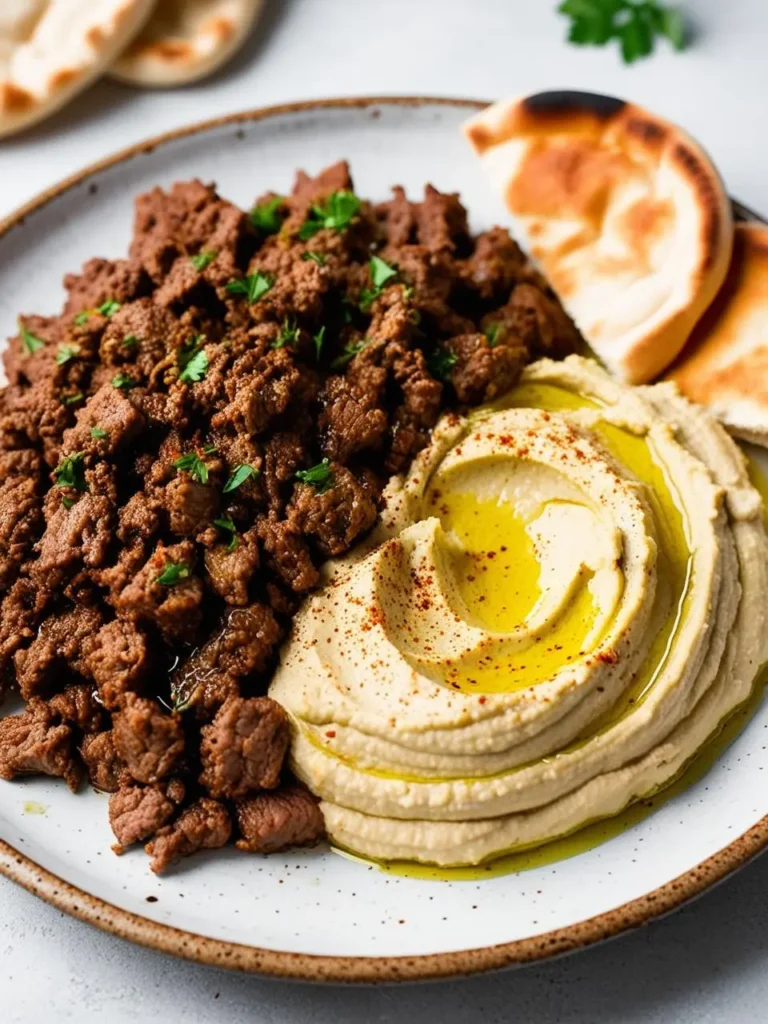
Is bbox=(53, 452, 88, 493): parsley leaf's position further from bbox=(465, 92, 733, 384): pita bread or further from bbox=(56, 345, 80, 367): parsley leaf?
bbox=(465, 92, 733, 384): pita bread

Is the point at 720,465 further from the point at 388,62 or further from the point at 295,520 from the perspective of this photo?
the point at 388,62

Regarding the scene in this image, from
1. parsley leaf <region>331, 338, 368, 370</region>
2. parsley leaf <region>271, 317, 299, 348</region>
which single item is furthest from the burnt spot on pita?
parsley leaf <region>271, 317, 299, 348</region>

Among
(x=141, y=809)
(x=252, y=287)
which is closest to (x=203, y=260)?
(x=252, y=287)

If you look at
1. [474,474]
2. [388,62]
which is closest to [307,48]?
[388,62]

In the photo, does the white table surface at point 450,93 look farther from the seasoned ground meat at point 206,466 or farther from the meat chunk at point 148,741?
the meat chunk at point 148,741

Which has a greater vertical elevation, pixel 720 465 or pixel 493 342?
pixel 493 342

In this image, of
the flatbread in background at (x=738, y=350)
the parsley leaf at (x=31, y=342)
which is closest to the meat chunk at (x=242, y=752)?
the parsley leaf at (x=31, y=342)
